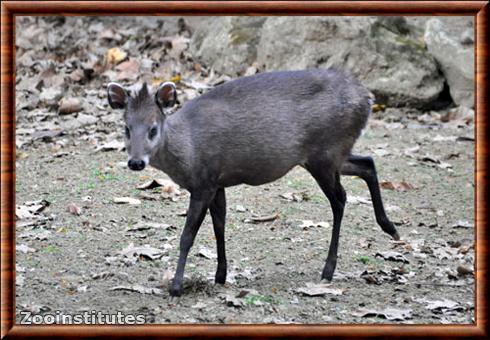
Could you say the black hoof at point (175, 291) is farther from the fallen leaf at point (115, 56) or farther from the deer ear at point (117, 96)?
the fallen leaf at point (115, 56)

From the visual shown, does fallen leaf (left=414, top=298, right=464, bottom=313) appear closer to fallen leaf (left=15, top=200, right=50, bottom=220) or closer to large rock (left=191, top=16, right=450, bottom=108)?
fallen leaf (left=15, top=200, right=50, bottom=220)

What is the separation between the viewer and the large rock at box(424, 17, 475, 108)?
36.7 feet

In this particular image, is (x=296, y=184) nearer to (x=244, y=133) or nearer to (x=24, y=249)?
(x=244, y=133)

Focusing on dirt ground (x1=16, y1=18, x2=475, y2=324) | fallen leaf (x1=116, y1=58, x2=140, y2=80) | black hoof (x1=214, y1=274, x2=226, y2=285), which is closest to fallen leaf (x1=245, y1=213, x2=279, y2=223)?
dirt ground (x1=16, y1=18, x2=475, y2=324)

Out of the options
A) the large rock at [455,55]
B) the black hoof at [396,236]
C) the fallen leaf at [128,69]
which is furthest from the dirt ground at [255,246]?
the fallen leaf at [128,69]

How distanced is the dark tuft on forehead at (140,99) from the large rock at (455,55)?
6542mm

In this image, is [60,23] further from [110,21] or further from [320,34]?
[320,34]

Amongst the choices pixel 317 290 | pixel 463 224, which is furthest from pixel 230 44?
pixel 317 290

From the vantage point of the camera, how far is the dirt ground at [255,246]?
18.0 ft

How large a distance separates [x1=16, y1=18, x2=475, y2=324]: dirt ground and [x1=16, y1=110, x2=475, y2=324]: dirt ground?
2 centimetres

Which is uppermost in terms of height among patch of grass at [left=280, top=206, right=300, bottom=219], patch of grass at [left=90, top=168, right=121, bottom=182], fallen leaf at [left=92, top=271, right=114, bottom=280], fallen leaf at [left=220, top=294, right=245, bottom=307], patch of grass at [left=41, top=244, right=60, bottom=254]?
fallen leaf at [left=220, top=294, right=245, bottom=307]

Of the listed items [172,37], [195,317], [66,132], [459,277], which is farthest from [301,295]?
[172,37]

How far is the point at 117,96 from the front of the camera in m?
5.64

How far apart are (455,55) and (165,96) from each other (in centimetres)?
673
